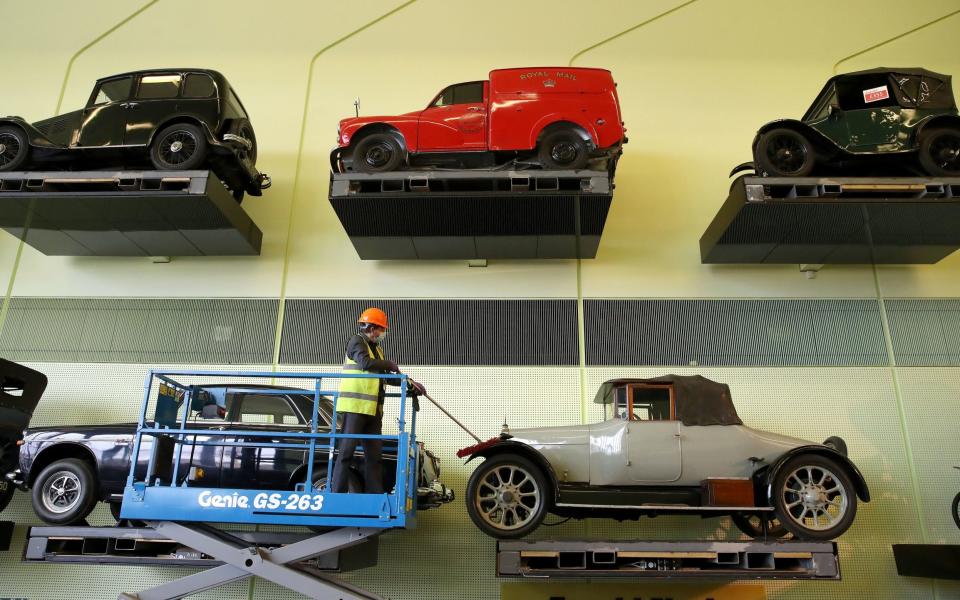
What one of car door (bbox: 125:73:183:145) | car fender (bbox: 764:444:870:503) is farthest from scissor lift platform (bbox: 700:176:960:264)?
car door (bbox: 125:73:183:145)

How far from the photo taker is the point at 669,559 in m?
5.80

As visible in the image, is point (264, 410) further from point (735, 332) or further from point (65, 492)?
point (735, 332)

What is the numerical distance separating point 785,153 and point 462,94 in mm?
3648

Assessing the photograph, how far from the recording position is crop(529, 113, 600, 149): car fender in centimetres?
754

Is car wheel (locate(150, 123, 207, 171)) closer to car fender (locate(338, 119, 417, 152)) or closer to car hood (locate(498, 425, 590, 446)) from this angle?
car fender (locate(338, 119, 417, 152))

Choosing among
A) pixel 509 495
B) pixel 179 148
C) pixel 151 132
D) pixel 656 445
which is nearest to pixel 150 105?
pixel 151 132

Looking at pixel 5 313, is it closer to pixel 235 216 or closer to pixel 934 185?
pixel 235 216

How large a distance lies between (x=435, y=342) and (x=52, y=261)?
5.21 metres

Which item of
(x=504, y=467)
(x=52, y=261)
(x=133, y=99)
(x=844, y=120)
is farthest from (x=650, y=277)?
(x=52, y=261)

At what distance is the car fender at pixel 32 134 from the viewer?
8.05m

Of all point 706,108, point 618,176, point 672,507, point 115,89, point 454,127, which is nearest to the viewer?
point 672,507

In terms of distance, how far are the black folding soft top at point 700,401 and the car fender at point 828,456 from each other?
0.50 meters

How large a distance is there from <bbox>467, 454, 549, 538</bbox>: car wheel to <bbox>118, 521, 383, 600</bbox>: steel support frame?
1058 mm

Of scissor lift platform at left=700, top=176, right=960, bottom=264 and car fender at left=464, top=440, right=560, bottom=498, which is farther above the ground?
scissor lift platform at left=700, top=176, right=960, bottom=264
